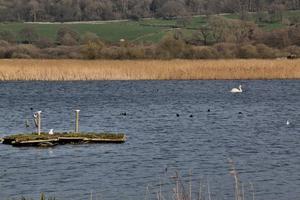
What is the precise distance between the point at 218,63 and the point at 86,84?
308 inches

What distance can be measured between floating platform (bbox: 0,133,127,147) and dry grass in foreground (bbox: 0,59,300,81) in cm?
2341

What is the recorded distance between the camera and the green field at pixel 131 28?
8944cm

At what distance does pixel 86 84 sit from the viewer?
5247cm

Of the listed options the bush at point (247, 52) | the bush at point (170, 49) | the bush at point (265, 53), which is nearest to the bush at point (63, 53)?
the bush at point (170, 49)

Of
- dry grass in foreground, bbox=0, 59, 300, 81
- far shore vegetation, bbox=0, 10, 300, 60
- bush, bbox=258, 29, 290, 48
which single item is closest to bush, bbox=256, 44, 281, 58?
far shore vegetation, bbox=0, 10, 300, 60

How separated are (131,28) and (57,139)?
2856 inches

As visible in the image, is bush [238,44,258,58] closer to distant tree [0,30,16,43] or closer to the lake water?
the lake water

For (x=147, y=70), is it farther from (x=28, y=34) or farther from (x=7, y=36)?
(x=28, y=34)

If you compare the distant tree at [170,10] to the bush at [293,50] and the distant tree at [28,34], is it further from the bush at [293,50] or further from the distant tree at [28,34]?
the bush at [293,50]

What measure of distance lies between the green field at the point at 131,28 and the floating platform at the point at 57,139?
59.1m

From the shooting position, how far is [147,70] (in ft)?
166

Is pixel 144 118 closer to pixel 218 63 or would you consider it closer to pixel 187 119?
pixel 187 119

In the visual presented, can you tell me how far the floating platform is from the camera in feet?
80.6

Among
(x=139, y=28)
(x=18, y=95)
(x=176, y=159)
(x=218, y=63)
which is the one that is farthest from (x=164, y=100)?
(x=139, y=28)
